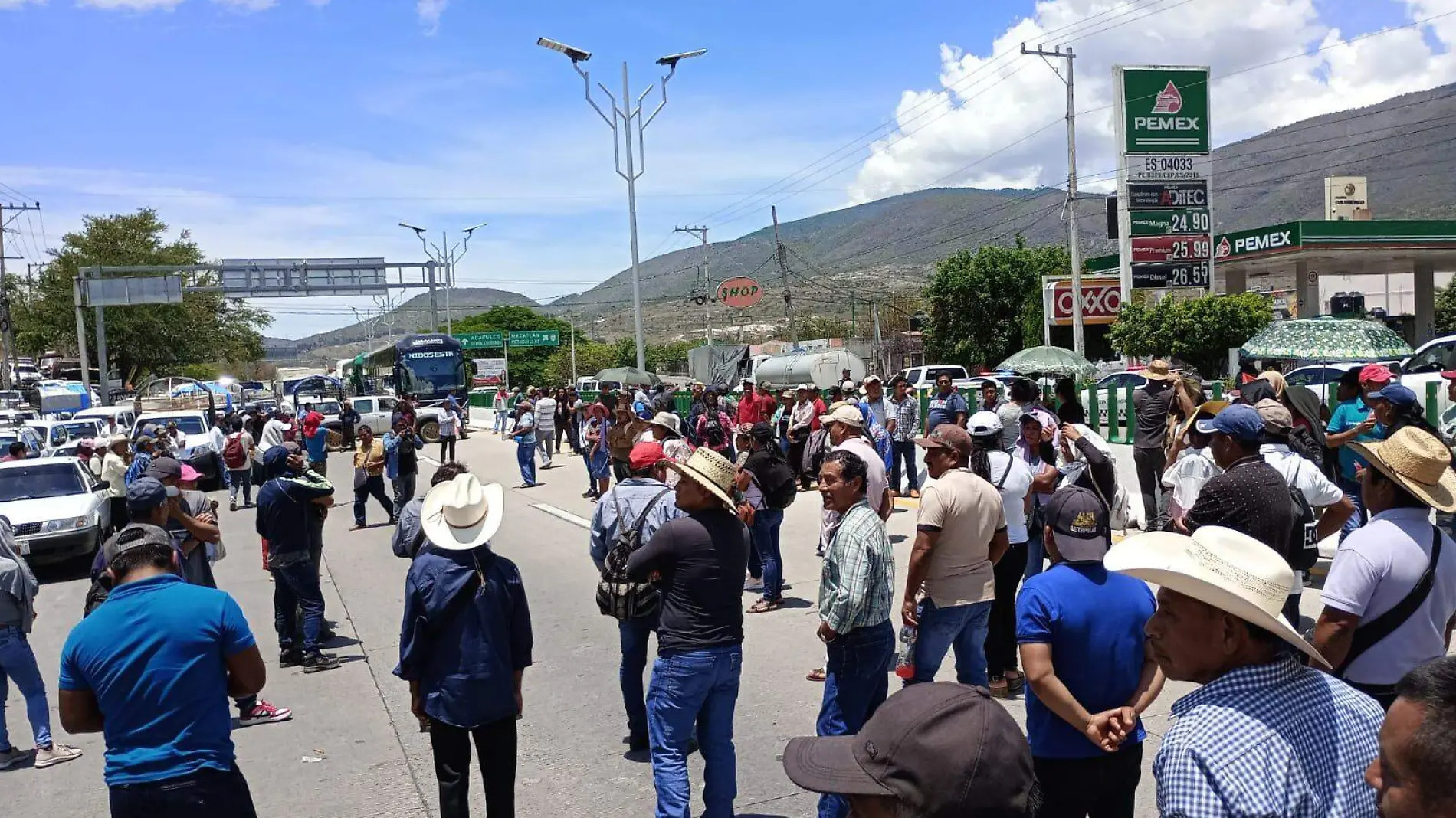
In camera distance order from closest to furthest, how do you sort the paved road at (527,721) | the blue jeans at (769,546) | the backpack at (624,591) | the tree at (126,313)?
the backpack at (624,591), the paved road at (527,721), the blue jeans at (769,546), the tree at (126,313)

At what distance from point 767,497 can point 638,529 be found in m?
3.90

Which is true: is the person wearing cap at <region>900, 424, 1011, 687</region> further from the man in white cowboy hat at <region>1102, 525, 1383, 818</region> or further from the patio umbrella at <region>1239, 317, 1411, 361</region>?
the patio umbrella at <region>1239, 317, 1411, 361</region>

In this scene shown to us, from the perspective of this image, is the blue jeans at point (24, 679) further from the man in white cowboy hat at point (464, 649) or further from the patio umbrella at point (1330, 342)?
the patio umbrella at point (1330, 342)

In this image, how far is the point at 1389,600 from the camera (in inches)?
147

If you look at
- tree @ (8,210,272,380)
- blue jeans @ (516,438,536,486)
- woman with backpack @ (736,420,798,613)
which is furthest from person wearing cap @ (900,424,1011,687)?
tree @ (8,210,272,380)

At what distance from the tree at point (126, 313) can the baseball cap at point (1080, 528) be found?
6558 centimetres

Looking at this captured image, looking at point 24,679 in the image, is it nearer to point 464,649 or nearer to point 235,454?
point 464,649

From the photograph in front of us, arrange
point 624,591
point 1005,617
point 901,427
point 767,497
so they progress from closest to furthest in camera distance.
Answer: point 624,591 < point 1005,617 < point 767,497 < point 901,427

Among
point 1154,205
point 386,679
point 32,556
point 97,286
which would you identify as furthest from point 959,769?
point 97,286

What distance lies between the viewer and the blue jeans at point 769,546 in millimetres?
9656

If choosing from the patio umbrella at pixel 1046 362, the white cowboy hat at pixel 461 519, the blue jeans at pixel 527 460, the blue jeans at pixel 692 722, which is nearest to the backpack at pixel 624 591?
the blue jeans at pixel 692 722

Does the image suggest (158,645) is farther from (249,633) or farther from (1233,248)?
(1233,248)

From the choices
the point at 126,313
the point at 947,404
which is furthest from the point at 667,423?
the point at 126,313

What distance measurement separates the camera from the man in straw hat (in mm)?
4625
